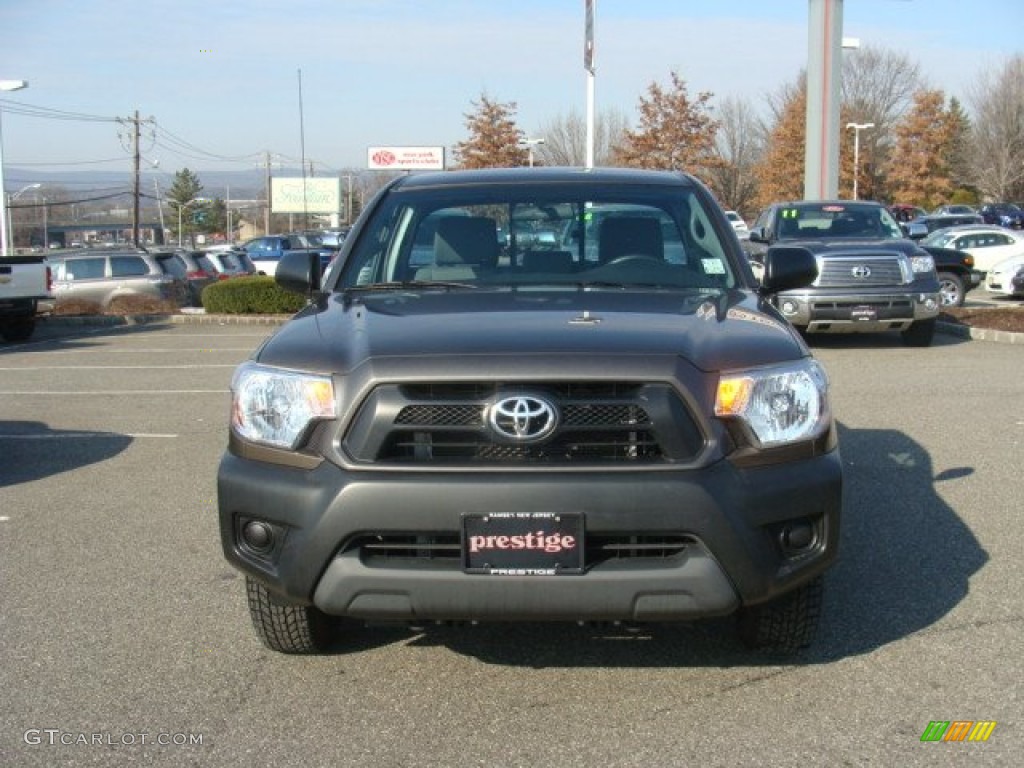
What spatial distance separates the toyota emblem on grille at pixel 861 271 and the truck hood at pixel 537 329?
32.7 feet

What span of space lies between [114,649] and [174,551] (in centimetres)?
137

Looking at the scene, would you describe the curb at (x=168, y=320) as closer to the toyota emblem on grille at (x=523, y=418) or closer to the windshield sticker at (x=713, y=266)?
the windshield sticker at (x=713, y=266)

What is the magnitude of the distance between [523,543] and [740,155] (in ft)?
200

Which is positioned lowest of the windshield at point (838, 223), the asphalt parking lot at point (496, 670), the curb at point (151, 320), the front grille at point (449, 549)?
the asphalt parking lot at point (496, 670)

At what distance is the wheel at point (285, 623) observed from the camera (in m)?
3.98

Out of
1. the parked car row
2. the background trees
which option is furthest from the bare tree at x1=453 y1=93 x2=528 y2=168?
the parked car row

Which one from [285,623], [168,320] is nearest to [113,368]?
[168,320]

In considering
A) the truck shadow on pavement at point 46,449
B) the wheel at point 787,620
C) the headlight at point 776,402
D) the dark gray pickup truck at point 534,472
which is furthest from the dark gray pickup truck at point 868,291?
the dark gray pickup truck at point 534,472

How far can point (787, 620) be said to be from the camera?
3.95 m

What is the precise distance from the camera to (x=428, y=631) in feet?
14.5

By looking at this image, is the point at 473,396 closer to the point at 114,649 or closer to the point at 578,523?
the point at 578,523

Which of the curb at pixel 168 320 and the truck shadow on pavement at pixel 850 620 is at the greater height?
the curb at pixel 168 320

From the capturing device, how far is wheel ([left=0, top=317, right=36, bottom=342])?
18689 mm

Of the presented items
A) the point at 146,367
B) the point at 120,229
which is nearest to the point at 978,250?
the point at 146,367
